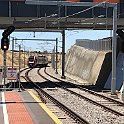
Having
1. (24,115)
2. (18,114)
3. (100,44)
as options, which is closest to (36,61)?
(100,44)

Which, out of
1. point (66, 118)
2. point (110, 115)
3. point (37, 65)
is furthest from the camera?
point (37, 65)

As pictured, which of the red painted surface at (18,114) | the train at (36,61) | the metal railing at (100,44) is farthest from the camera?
the train at (36,61)

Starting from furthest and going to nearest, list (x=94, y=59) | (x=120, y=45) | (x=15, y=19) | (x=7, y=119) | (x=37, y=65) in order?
(x=37, y=65) < (x=94, y=59) < (x=120, y=45) < (x=15, y=19) < (x=7, y=119)

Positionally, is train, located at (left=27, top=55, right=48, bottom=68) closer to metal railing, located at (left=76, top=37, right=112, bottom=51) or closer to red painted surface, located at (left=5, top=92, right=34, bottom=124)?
metal railing, located at (left=76, top=37, right=112, bottom=51)

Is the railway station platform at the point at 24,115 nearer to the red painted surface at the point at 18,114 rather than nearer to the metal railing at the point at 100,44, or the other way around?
the red painted surface at the point at 18,114

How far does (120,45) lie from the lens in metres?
38.8

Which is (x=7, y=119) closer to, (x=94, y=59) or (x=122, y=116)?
(x=122, y=116)

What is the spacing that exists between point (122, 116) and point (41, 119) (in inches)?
153

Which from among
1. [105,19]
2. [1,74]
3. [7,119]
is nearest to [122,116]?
[7,119]

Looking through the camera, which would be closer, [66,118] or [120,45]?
[66,118]

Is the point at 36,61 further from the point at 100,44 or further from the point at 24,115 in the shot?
the point at 24,115

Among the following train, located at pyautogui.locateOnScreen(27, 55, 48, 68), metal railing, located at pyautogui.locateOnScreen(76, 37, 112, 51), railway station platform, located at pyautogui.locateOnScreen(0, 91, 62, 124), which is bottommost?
train, located at pyautogui.locateOnScreen(27, 55, 48, 68)

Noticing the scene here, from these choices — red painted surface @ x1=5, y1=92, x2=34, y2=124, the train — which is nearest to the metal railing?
red painted surface @ x1=5, y1=92, x2=34, y2=124

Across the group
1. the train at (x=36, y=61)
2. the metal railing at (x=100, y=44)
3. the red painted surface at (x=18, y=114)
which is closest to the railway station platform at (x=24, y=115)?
the red painted surface at (x=18, y=114)
